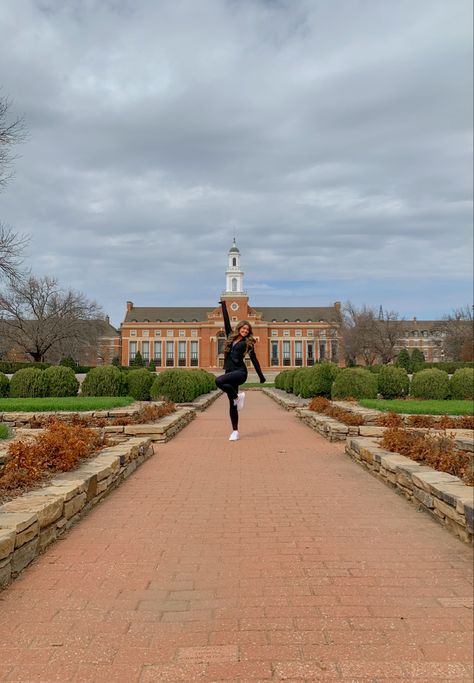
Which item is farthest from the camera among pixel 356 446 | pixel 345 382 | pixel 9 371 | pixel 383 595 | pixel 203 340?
pixel 203 340

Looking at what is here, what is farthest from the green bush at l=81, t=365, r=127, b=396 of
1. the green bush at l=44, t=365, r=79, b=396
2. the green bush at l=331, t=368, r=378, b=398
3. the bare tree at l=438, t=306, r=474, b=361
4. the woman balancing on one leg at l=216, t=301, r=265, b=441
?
the bare tree at l=438, t=306, r=474, b=361

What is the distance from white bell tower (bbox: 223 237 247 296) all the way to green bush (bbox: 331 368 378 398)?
7723 centimetres

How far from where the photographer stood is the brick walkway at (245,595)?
2.58 meters

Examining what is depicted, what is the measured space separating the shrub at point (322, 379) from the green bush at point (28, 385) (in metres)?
9.03

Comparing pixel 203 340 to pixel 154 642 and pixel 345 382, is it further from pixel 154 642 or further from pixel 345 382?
pixel 154 642

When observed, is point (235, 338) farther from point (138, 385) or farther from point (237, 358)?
point (138, 385)

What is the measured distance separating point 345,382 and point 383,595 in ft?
41.7

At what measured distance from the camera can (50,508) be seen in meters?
4.23

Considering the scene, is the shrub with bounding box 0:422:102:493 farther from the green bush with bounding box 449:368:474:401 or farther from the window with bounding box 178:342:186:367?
the window with bounding box 178:342:186:367

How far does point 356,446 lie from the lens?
8.03 metres

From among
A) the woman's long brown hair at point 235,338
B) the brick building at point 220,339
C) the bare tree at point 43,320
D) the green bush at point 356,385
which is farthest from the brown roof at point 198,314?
the woman's long brown hair at point 235,338

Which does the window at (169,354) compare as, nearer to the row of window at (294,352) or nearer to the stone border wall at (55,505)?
the row of window at (294,352)

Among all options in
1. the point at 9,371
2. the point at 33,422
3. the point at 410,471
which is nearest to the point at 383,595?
the point at 410,471

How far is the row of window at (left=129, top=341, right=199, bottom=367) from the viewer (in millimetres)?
94938
